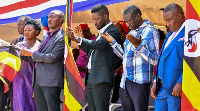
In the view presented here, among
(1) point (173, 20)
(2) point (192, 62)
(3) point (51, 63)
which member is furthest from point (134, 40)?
(3) point (51, 63)

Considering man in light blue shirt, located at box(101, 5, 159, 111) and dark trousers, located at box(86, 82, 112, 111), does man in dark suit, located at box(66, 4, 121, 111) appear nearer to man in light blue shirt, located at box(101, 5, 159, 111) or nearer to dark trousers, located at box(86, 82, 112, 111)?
dark trousers, located at box(86, 82, 112, 111)

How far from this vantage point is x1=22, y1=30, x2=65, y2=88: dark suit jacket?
5656 millimetres

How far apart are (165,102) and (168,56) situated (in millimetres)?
539

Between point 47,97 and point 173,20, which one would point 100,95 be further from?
point 173,20

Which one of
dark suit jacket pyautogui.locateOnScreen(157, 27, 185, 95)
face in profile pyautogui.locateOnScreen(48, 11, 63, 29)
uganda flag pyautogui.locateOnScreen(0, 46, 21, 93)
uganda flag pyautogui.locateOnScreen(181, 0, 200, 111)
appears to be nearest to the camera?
uganda flag pyautogui.locateOnScreen(181, 0, 200, 111)

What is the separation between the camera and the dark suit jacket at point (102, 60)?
5395mm

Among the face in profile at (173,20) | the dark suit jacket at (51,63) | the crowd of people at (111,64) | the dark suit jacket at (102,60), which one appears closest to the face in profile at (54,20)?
the crowd of people at (111,64)

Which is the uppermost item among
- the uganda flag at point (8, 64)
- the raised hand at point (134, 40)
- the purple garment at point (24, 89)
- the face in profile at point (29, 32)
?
the face in profile at point (29, 32)

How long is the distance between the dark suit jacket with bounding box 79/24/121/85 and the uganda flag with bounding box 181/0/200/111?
1.96 metres

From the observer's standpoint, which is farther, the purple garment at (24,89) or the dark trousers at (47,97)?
the purple garment at (24,89)

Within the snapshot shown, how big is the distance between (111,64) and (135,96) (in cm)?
82

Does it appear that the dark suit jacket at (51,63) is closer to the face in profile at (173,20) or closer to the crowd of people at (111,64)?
the crowd of people at (111,64)

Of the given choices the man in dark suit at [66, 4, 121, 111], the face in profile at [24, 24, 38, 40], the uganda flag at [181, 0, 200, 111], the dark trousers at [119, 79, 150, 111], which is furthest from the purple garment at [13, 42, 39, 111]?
the uganda flag at [181, 0, 200, 111]

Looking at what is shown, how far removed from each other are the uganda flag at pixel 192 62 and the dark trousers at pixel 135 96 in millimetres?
1354
